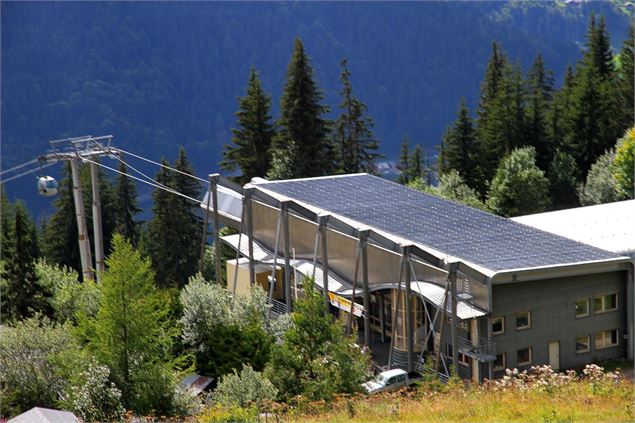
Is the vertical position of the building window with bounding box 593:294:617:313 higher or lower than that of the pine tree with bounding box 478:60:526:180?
lower

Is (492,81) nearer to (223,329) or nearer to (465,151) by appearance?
(465,151)

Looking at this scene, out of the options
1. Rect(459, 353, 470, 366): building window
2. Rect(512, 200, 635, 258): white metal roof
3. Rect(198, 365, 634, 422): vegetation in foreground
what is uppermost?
Rect(198, 365, 634, 422): vegetation in foreground

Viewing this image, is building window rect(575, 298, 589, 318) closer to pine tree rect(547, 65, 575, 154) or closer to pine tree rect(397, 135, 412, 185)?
pine tree rect(547, 65, 575, 154)

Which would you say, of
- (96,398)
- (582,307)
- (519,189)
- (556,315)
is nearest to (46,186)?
(96,398)

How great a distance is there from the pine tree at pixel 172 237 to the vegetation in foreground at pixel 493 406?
5071 cm

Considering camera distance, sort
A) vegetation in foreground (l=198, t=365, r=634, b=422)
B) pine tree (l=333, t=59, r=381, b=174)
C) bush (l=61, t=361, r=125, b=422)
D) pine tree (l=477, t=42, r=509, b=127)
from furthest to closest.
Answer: pine tree (l=477, t=42, r=509, b=127)
pine tree (l=333, t=59, r=381, b=174)
bush (l=61, t=361, r=125, b=422)
vegetation in foreground (l=198, t=365, r=634, b=422)

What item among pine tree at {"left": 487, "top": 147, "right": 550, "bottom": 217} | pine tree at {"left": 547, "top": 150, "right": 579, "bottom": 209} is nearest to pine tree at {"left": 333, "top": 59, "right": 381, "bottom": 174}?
pine tree at {"left": 487, "top": 147, "right": 550, "bottom": 217}

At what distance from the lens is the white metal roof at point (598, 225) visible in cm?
4462

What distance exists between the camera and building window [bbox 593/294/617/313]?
42094 millimetres

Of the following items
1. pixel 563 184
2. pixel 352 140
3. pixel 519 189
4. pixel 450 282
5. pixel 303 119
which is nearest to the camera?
pixel 450 282

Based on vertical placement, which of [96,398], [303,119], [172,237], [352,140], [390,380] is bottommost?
[172,237]

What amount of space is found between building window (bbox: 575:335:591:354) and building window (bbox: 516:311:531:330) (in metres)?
2.64

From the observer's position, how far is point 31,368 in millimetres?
33406

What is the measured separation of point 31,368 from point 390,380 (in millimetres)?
13619
